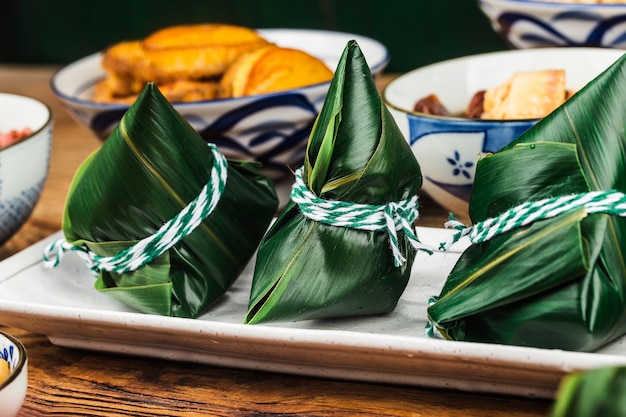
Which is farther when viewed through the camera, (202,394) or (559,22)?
(559,22)

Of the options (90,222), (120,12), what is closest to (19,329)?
(90,222)

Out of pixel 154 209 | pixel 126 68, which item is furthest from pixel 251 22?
pixel 154 209

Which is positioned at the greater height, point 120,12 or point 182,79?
point 182,79

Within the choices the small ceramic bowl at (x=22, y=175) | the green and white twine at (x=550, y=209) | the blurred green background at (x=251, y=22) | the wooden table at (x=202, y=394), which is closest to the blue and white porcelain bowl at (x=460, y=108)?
the green and white twine at (x=550, y=209)

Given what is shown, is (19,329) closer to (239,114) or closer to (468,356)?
(239,114)

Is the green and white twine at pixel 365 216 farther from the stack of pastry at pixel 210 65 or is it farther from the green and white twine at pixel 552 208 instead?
the stack of pastry at pixel 210 65

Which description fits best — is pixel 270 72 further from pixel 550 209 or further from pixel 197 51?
pixel 550 209
